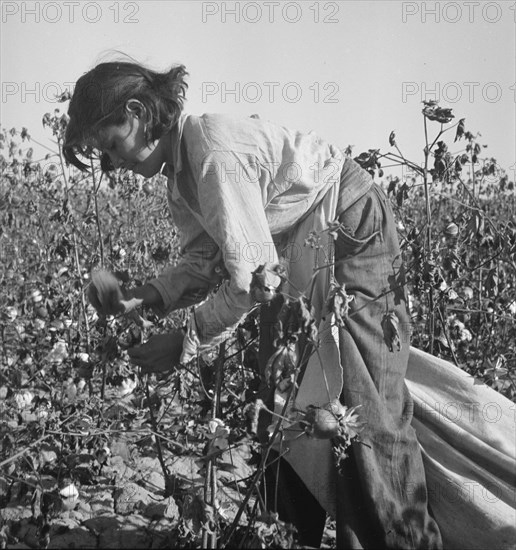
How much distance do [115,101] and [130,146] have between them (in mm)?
95

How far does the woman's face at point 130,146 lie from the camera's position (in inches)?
68.8

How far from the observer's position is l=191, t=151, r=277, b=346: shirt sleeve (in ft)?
5.38

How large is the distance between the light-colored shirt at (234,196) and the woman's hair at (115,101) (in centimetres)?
5

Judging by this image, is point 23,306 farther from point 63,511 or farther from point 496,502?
point 496,502

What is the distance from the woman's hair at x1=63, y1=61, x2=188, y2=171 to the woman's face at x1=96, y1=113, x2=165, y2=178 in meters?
0.01

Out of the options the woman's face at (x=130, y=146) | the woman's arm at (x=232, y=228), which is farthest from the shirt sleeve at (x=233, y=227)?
the woman's face at (x=130, y=146)

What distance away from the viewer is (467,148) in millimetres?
3309

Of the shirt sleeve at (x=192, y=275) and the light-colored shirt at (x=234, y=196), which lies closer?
the light-colored shirt at (x=234, y=196)

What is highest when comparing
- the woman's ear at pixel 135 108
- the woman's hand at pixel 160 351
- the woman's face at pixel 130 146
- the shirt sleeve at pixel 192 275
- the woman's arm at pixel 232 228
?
the woman's ear at pixel 135 108

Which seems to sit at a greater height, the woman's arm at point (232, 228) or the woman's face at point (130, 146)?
the woman's face at point (130, 146)

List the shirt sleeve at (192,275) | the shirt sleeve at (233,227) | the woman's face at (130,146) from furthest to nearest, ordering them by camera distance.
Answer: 1. the shirt sleeve at (192,275)
2. the woman's face at (130,146)
3. the shirt sleeve at (233,227)

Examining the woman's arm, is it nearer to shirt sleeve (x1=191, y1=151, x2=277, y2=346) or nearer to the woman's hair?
shirt sleeve (x1=191, y1=151, x2=277, y2=346)

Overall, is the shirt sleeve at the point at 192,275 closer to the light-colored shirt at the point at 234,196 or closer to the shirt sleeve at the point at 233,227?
the light-colored shirt at the point at 234,196

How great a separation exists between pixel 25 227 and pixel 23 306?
1.78 m
